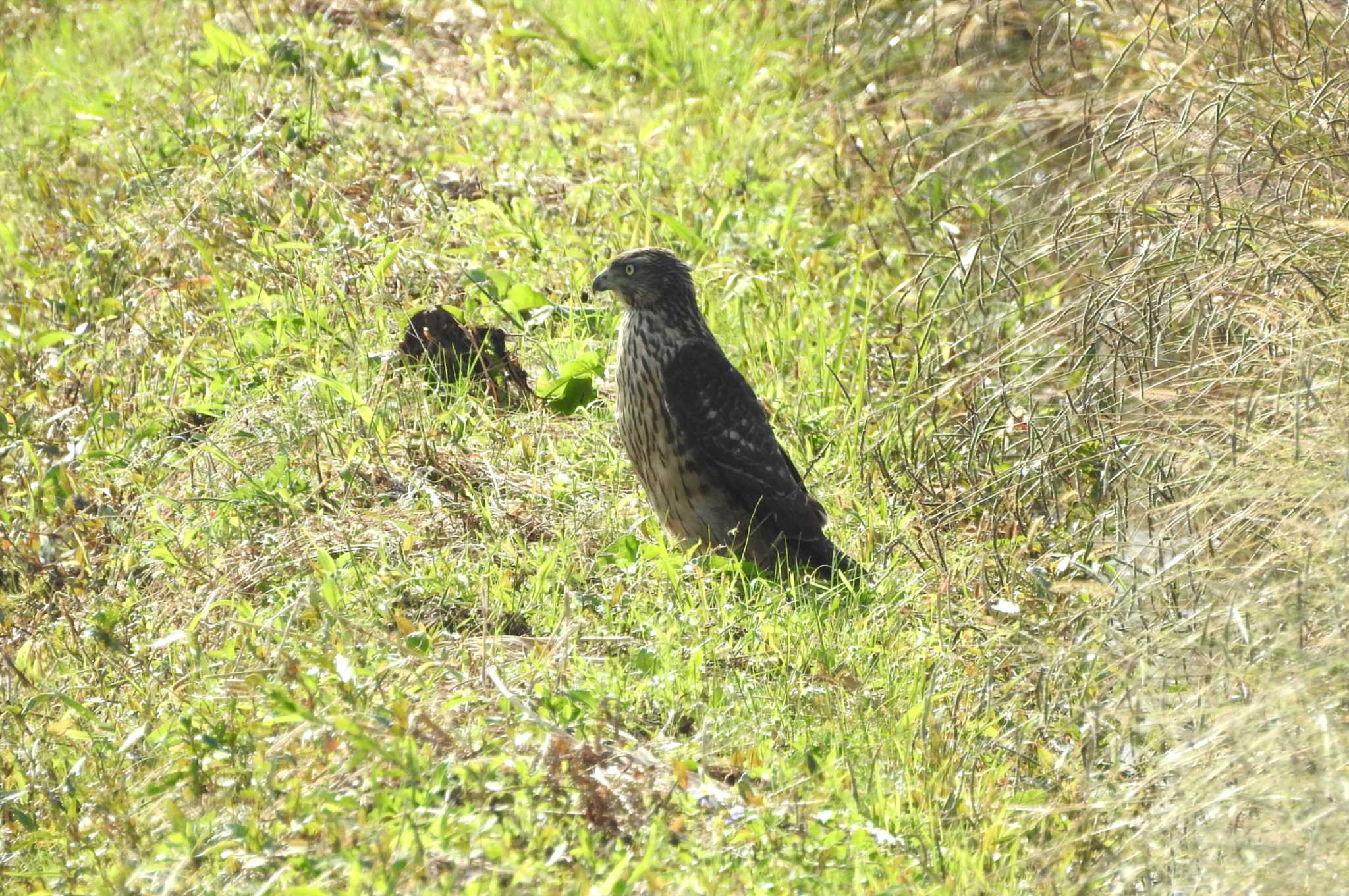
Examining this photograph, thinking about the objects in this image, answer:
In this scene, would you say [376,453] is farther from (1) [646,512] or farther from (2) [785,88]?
(2) [785,88]

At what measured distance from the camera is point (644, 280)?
5703mm

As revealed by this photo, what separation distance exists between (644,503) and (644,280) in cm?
82

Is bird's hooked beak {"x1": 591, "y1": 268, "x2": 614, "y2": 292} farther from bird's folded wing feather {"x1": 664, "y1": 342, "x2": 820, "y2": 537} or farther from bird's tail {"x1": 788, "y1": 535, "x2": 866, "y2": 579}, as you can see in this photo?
bird's tail {"x1": 788, "y1": 535, "x2": 866, "y2": 579}

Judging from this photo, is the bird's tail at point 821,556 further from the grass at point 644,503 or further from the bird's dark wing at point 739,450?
the grass at point 644,503

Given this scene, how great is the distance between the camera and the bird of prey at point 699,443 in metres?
5.50

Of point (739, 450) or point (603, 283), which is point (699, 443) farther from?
point (603, 283)

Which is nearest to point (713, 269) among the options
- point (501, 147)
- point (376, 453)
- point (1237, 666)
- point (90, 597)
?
point (501, 147)

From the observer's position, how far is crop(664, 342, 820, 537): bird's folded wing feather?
18.0 feet

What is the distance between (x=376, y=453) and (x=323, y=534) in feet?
1.83

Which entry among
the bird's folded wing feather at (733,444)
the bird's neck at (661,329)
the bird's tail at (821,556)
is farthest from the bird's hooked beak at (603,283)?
the bird's tail at (821,556)

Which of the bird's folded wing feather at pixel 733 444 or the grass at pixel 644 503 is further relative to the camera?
the bird's folded wing feather at pixel 733 444

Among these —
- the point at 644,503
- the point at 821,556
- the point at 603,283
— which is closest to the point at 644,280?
the point at 603,283

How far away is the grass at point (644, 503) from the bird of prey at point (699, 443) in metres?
0.22

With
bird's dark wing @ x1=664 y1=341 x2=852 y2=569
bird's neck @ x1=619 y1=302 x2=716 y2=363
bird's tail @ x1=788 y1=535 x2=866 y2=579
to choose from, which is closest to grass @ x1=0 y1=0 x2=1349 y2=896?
bird's tail @ x1=788 y1=535 x2=866 y2=579
